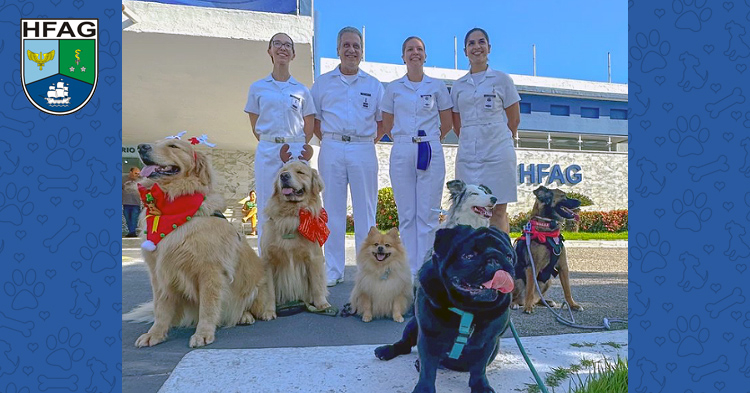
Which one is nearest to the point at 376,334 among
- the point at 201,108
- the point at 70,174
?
the point at 70,174

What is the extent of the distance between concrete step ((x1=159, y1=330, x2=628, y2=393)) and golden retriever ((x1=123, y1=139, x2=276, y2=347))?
0.59 m

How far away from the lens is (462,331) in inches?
59.3

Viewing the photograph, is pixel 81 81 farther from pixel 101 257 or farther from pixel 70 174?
Answer: pixel 101 257

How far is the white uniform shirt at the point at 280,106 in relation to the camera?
4.17 metres

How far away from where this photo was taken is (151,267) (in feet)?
9.26

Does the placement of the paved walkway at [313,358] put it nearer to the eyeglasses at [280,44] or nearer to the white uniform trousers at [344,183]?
the white uniform trousers at [344,183]

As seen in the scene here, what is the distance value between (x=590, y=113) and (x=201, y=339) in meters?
28.9

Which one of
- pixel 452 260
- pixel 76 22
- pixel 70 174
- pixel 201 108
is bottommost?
pixel 452 260

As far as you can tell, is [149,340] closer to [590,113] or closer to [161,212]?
[161,212]

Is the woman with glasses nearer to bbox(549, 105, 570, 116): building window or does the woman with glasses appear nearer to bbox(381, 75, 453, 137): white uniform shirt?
bbox(381, 75, 453, 137): white uniform shirt

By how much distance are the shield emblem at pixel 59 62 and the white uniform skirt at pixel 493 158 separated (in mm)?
2935

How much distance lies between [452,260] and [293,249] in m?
2.12

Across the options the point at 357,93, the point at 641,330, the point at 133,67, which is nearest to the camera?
the point at 641,330

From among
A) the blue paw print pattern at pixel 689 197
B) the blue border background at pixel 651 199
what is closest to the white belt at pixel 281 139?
the blue border background at pixel 651 199
